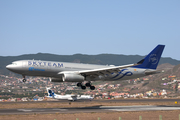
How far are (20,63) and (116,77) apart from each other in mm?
21467

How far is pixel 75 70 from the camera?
54625mm

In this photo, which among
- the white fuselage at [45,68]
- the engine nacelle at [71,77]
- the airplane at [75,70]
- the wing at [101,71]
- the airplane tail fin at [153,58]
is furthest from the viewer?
the airplane tail fin at [153,58]

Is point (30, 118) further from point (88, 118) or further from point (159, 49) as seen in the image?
point (159, 49)

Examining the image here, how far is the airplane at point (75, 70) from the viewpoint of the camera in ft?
167

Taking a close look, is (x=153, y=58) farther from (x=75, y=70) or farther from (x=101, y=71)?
(x=75, y=70)

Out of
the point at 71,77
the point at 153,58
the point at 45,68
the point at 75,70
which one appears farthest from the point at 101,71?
the point at 153,58

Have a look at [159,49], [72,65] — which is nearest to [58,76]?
[72,65]

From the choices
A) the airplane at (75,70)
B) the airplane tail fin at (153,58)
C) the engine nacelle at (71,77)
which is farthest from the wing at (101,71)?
the airplane tail fin at (153,58)

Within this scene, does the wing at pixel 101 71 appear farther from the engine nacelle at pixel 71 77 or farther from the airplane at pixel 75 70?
the engine nacelle at pixel 71 77

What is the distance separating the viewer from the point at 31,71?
50.8 m

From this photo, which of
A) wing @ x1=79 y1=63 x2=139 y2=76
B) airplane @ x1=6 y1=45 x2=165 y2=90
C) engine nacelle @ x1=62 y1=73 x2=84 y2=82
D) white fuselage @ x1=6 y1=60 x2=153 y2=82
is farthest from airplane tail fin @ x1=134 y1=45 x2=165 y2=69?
engine nacelle @ x1=62 y1=73 x2=84 y2=82

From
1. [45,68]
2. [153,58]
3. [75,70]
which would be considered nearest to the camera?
[45,68]

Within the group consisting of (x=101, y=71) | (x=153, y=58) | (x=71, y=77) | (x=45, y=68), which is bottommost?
(x=71, y=77)

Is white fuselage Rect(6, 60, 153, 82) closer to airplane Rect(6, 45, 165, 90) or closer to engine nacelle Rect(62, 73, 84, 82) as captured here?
airplane Rect(6, 45, 165, 90)
